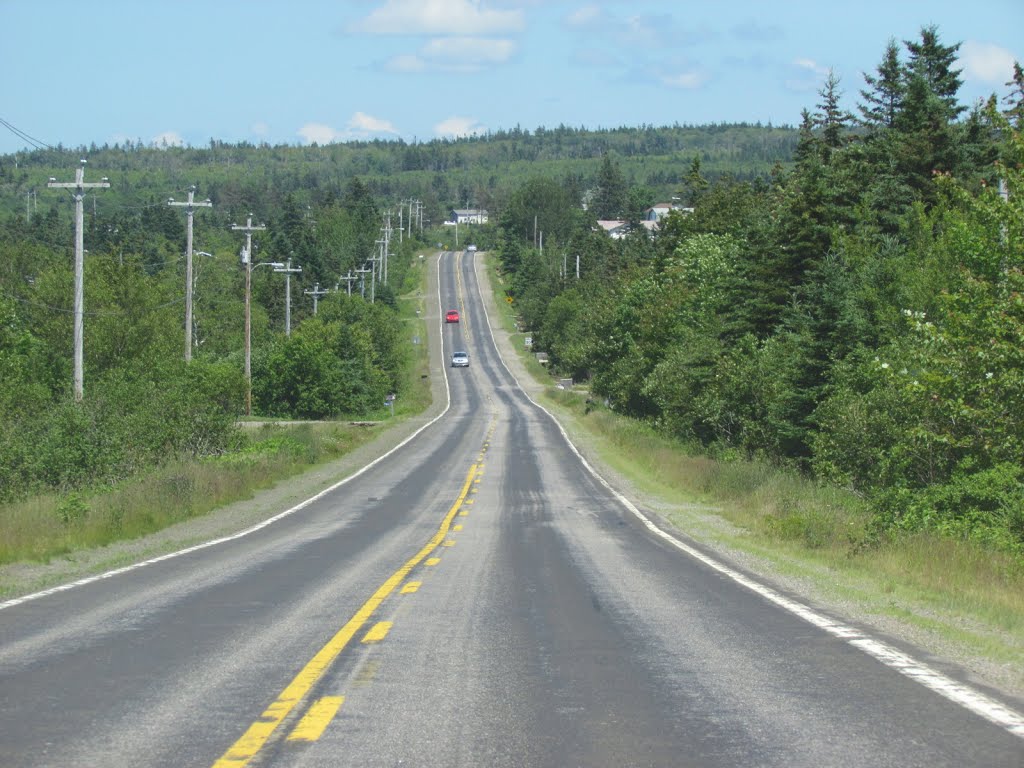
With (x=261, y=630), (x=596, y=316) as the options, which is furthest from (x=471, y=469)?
(x=596, y=316)

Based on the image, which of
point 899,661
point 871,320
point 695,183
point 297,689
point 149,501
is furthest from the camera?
point 695,183

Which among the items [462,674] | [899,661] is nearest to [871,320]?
[899,661]

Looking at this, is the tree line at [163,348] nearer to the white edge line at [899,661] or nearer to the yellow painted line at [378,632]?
the yellow painted line at [378,632]

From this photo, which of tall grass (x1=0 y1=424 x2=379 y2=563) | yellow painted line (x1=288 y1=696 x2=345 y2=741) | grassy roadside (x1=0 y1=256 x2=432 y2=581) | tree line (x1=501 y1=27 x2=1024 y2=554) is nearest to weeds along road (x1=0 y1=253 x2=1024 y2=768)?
yellow painted line (x1=288 y1=696 x2=345 y2=741)

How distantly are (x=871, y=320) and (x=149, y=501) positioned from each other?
22871 mm

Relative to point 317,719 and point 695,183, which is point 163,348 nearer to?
point 317,719

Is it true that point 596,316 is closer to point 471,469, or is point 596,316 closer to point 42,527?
point 471,469

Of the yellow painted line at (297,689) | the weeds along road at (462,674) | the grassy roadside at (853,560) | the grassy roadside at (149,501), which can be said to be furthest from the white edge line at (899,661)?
the grassy roadside at (149,501)

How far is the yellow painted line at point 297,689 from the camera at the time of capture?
589 centimetres

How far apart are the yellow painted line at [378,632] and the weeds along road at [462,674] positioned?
35mm

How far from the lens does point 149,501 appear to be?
71.1 feet

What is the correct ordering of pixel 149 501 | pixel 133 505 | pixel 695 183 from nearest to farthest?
pixel 133 505 < pixel 149 501 < pixel 695 183

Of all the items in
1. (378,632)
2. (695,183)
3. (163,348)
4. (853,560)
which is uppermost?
(695,183)

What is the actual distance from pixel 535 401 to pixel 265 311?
43.2 metres
